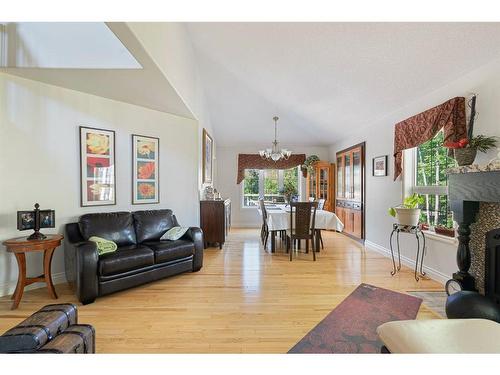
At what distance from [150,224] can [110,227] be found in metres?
0.51

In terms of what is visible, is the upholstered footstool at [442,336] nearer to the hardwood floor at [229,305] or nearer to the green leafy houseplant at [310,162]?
the hardwood floor at [229,305]

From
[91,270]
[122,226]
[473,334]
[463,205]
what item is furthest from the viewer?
[122,226]

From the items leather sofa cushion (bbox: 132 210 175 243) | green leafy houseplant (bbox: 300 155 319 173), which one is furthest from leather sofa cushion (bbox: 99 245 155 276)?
green leafy houseplant (bbox: 300 155 319 173)

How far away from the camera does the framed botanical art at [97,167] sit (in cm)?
340

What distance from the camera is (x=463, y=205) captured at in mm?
2371

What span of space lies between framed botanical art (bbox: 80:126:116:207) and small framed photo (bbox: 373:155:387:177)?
14.4 ft

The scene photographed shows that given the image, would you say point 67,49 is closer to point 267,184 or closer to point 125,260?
point 125,260

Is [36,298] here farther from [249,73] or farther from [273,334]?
[249,73]

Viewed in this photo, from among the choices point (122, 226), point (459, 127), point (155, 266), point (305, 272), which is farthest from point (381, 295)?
point (122, 226)

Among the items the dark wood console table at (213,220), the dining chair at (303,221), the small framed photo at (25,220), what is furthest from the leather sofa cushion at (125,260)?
the dining chair at (303,221)

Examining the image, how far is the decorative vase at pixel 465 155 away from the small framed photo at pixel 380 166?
1.91 m

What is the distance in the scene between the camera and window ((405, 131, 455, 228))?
332cm

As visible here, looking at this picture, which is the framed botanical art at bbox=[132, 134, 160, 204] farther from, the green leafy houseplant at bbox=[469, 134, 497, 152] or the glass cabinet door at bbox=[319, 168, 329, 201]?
the glass cabinet door at bbox=[319, 168, 329, 201]
